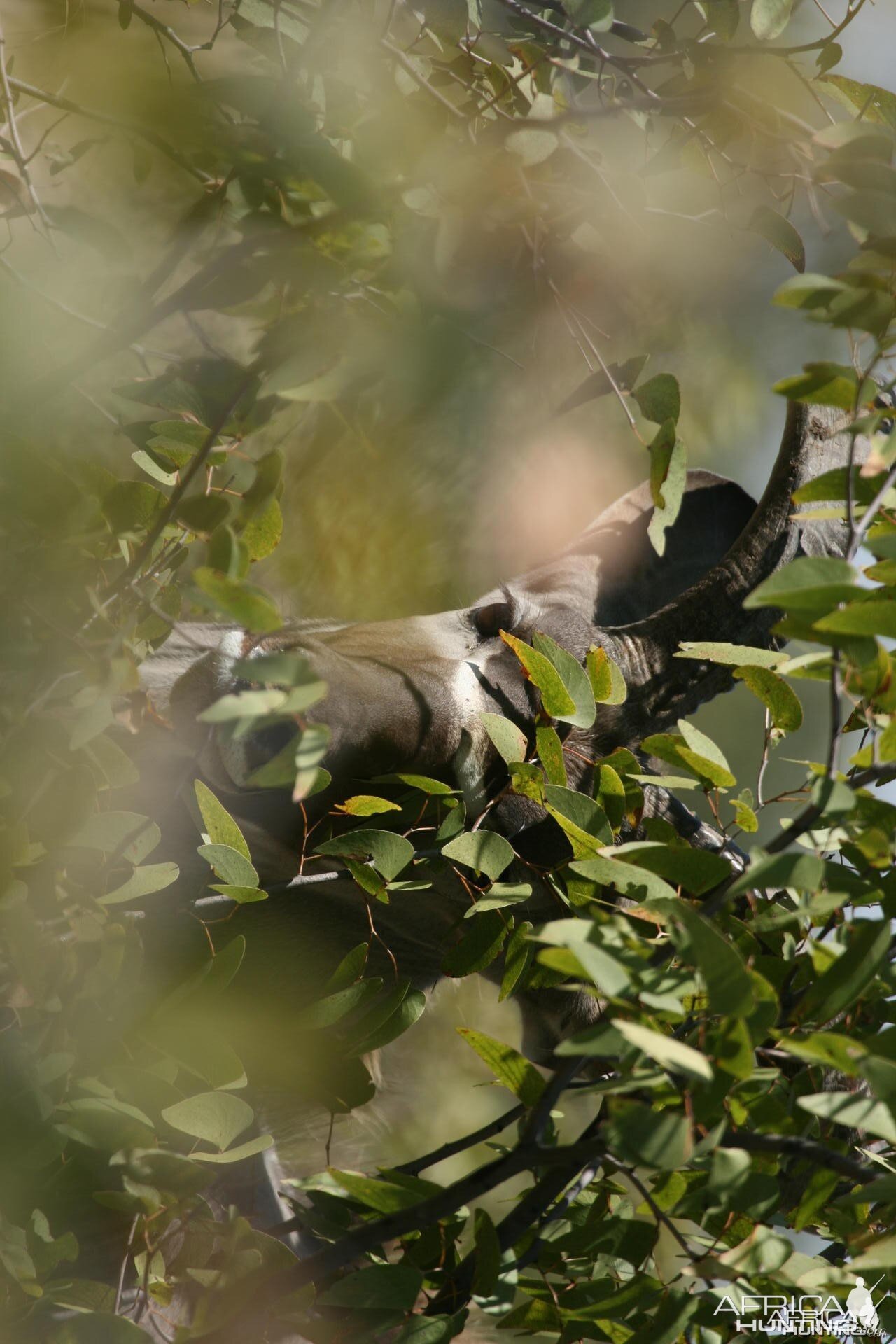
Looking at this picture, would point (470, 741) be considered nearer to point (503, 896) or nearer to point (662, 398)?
point (503, 896)

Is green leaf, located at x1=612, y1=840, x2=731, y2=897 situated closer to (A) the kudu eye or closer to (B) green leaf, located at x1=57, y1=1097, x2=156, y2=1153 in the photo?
(B) green leaf, located at x1=57, y1=1097, x2=156, y2=1153

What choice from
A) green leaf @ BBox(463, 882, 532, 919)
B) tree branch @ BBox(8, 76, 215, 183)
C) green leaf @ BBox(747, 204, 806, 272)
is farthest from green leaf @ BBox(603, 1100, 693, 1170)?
green leaf @ BBox(747, 204, 806, 272)

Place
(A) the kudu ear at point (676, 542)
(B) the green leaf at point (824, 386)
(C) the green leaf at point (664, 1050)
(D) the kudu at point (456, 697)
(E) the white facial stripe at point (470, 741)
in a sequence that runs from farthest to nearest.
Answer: (A) the kudu ear at point (676, 542) < (E) the white facial stripe at point (470, 741) < (D) the kudu at point (456, 697) < (B) the green leaf at point (824, 386) < (C) the green leaf at point (664, 1050)

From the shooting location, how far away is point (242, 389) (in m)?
0.47

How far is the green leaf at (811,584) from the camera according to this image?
413 millimetres

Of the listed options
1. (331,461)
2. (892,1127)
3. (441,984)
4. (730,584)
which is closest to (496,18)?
(730,584)

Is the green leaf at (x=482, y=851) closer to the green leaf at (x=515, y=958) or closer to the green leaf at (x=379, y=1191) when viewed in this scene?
the green leaf at (x=515, y=958)

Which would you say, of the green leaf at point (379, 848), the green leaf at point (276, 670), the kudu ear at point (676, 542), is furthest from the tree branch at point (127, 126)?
the kudu ear at point (676, 542)

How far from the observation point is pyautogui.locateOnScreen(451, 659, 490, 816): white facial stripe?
0.84 m

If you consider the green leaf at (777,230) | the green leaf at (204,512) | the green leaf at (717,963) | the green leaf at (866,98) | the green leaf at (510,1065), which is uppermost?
the green leaf at (866,98)

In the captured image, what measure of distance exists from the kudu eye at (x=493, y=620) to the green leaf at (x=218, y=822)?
0.48m

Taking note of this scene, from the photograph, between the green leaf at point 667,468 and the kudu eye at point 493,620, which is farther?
the kudu eye at point 493,620

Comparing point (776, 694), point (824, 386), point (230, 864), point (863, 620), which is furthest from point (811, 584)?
point (230, 864)

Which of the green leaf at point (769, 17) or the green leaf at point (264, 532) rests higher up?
the green leaf at point (769, 17)
